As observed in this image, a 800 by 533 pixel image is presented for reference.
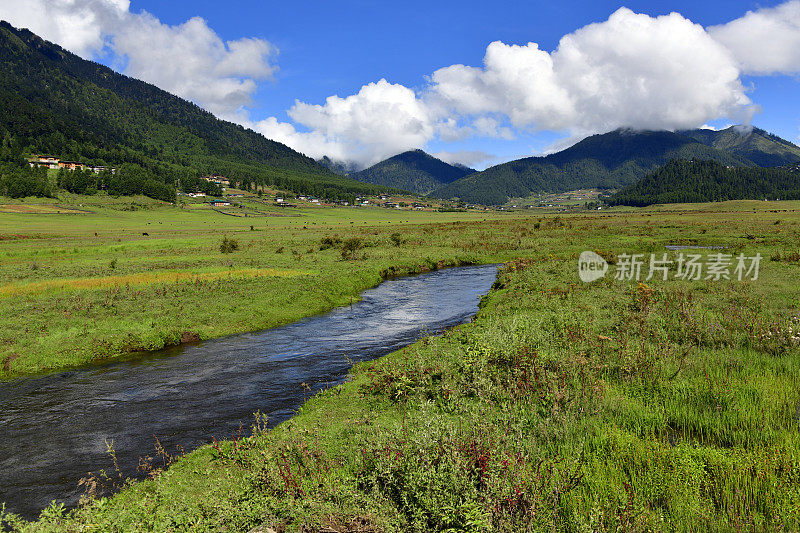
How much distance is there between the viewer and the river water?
420 inches

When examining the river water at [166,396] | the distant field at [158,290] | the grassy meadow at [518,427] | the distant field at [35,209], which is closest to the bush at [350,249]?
the distant field at [158,290]

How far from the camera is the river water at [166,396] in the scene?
420 inches

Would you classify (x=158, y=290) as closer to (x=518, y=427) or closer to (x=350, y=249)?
(x=350, y=249)

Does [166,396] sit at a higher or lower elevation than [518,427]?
lower

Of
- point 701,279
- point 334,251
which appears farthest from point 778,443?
point 334,251

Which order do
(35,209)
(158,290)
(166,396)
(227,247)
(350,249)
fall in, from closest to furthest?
(166,396) → (158,290) → (350,249) → (227,247) → (35,209)

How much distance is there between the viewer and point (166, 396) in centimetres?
1478

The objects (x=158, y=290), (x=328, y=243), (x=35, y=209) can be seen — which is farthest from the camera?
(x=35, y=209)

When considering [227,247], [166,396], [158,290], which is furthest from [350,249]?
[166,396]

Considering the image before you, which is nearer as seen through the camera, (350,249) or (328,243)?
(350,249)

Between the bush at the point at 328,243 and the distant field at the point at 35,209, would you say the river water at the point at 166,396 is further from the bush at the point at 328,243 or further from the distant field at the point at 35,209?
the distant field at the point at 35,209

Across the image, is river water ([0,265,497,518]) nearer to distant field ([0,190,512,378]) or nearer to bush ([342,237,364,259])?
distant field ([0,190,512,378])

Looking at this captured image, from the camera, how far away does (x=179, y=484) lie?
350 inches

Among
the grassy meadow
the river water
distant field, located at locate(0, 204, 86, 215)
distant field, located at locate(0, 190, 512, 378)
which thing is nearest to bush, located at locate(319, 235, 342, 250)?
distant field, located at locate(0, 190, 512, 378)
